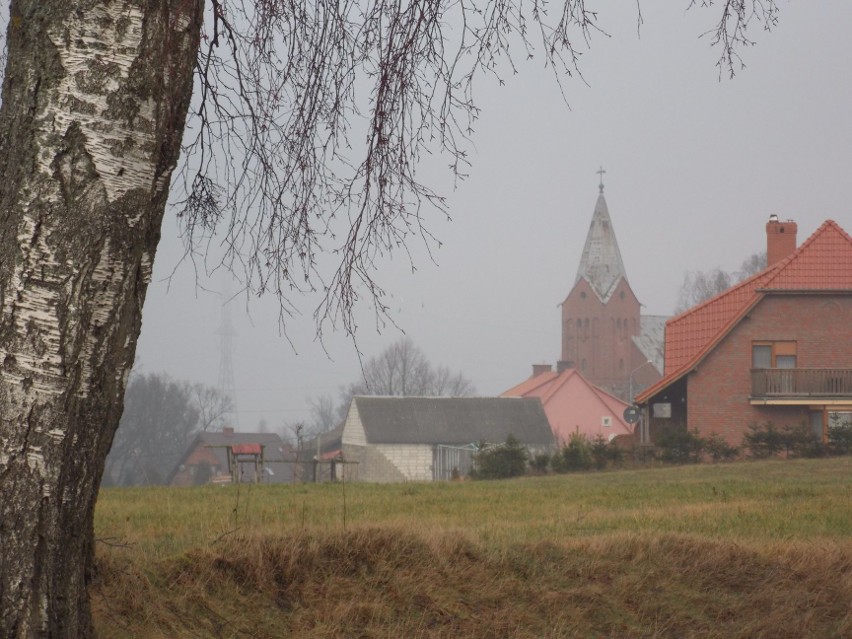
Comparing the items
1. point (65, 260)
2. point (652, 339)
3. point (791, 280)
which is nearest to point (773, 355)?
point (791, 280)

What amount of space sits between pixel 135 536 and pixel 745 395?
32474 mm

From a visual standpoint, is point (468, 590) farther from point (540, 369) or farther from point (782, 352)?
point (540, 369)

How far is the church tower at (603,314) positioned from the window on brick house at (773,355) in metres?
82.4

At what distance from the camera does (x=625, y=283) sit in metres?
122

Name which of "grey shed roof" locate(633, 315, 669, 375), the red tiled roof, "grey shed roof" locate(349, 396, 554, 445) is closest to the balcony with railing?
the red tiled roof

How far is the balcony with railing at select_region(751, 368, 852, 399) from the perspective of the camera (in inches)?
1395

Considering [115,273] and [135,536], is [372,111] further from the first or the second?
[135,536]

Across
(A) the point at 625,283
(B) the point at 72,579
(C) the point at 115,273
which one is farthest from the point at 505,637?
(A) the point at 625,283

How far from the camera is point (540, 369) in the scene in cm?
8438

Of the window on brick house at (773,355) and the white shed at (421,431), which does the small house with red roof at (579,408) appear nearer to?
the white shed at (421,431)

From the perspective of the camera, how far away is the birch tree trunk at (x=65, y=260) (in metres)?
3.45

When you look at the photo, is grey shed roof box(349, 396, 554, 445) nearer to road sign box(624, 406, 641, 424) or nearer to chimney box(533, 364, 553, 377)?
road sign box(624, 406, 641, 424)

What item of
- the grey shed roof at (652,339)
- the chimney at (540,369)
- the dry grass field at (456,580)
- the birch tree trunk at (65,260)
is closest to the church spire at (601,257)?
the grey shed roof at (652,339)

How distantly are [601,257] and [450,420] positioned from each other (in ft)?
215
